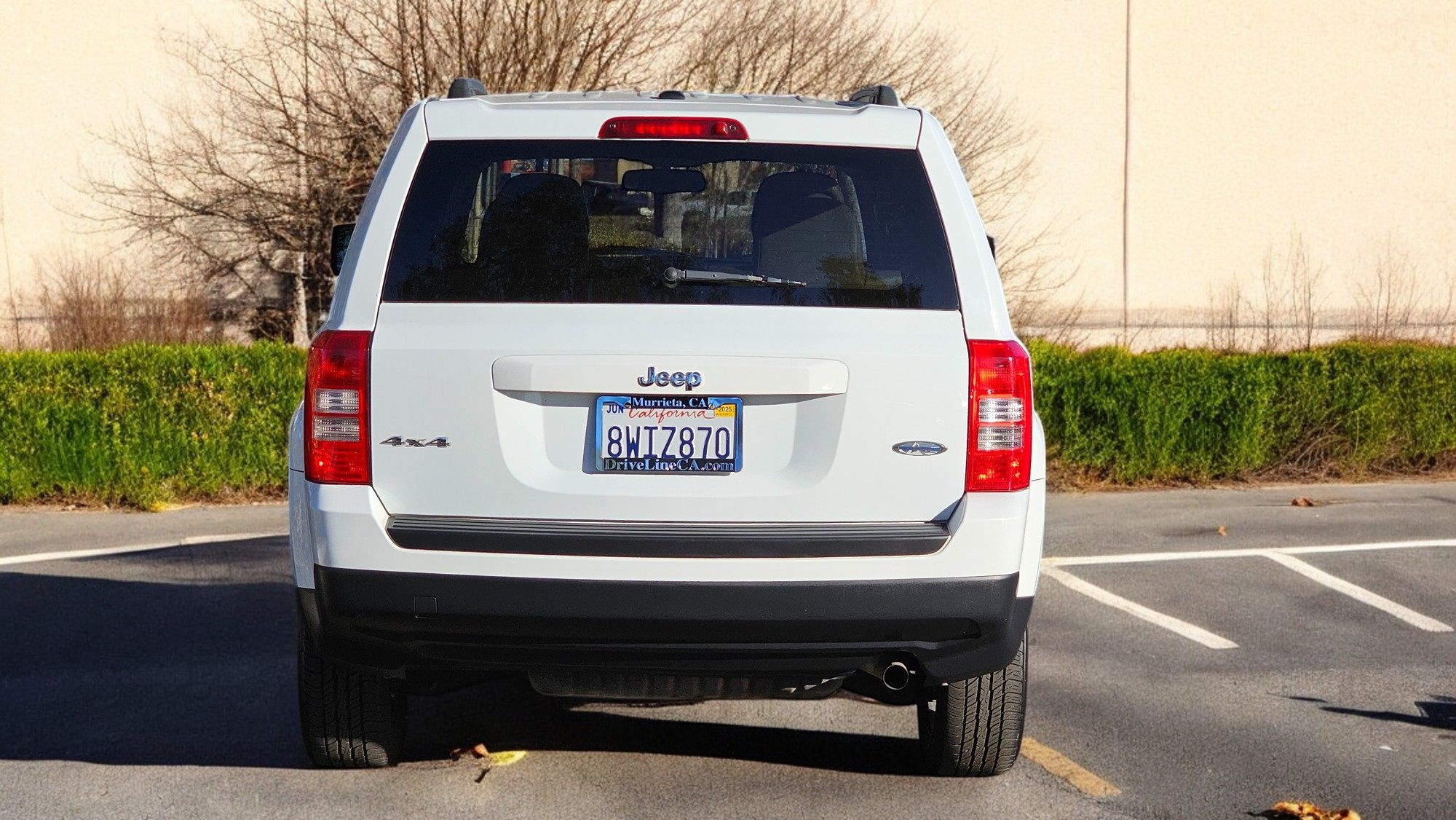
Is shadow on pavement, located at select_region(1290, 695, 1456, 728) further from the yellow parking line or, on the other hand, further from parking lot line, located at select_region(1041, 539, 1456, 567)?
parking lot line, located at select_region(1041, 539, 1456, 567)

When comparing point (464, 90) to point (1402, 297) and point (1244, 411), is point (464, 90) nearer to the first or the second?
point (1244, 411)

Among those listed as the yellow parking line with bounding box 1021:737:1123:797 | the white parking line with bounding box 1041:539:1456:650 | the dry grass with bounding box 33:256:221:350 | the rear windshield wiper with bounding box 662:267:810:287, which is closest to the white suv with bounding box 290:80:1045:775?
the rear windshield wiper with bounding box 662:267:810:287

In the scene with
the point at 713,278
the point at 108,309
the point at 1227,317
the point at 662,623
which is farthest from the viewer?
the point at 1227,317

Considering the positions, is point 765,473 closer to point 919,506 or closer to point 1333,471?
point 919,506

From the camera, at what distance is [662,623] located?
375 centimetres

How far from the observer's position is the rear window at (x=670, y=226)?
388 cm

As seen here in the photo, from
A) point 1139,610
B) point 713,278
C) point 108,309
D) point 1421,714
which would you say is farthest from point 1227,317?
point 713,278

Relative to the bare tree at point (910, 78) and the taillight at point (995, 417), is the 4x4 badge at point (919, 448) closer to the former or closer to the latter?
the taillight at point (995, 417)

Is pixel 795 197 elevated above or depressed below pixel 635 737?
above

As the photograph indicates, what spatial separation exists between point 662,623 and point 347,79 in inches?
465

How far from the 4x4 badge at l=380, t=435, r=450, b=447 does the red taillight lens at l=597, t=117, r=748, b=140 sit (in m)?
0.93

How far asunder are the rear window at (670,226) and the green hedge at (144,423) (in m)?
6.72

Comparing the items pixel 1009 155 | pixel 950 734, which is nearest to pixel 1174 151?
pixel 1009 155

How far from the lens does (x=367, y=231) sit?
3926 millimetres
